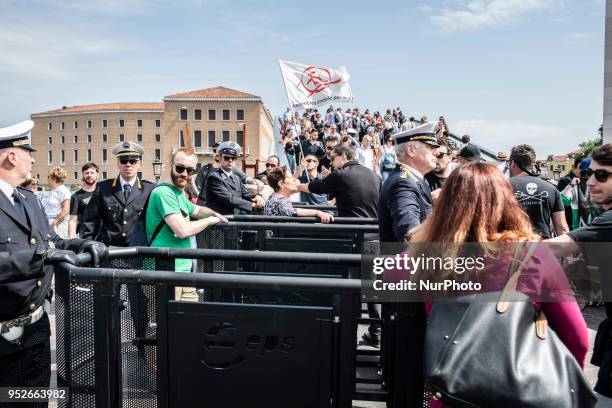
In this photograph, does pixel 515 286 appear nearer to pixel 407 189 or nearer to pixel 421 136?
pixel 407 189

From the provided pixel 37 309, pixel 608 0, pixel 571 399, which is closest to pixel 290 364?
pixel 571 399

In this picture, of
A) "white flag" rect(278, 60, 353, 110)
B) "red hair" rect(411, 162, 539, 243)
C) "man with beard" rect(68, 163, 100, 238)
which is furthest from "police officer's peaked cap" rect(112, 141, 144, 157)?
"white flag" rect(278, 60, 353, 110)

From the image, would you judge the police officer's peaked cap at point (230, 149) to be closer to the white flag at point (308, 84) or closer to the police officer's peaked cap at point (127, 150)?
the police officer's peaked cap at point (127, 150)

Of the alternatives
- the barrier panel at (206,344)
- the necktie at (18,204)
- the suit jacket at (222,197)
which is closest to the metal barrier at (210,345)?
the barrier panel at (206,344)

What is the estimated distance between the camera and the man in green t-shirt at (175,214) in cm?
398

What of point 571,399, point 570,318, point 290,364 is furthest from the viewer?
point 290,364

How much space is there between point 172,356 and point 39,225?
1.39 metres

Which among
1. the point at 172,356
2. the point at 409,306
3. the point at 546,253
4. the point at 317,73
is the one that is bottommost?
the point at 172,356

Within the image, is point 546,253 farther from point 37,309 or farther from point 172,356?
point 37,309

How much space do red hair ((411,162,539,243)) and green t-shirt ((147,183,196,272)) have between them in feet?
8.07

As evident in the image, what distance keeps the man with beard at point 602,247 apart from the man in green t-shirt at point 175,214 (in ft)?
8.21

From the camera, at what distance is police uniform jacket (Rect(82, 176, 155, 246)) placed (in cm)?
527

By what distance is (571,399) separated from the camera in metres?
1.70

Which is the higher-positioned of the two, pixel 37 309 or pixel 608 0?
pixel 608 0
